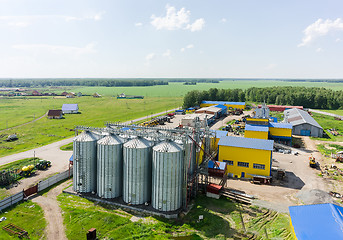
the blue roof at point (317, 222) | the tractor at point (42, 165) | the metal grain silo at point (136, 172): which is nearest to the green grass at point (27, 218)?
the metal grain silo at point (136, 172)

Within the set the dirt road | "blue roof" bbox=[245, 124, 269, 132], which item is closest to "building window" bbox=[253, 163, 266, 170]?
"blue roof" bbox=[245, 124, 269, 132]

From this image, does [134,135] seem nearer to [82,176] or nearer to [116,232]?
[82,176]

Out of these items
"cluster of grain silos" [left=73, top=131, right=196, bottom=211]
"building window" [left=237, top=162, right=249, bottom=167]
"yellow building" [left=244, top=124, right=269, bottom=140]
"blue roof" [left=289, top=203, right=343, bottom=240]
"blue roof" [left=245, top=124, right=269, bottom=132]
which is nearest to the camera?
"blue roof" [left=289, top=203, right=343, bottom=240]

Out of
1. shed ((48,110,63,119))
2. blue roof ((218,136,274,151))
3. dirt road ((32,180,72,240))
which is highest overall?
blue roof ((218,136,274,151))

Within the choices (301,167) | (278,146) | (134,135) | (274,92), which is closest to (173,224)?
(134,135)

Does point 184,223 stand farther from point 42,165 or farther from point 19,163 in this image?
point 19,163

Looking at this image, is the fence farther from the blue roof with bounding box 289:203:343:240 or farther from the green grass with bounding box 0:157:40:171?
the blue roof with bounding box 289:203:343:240

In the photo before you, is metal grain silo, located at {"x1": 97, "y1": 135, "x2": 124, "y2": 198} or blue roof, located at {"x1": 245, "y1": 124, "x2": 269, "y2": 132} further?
blue roof, located at {"x1": 245, "y1": 124, "x2": 269, "y2": 132}

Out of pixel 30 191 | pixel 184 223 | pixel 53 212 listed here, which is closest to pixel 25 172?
pixel 30 191
